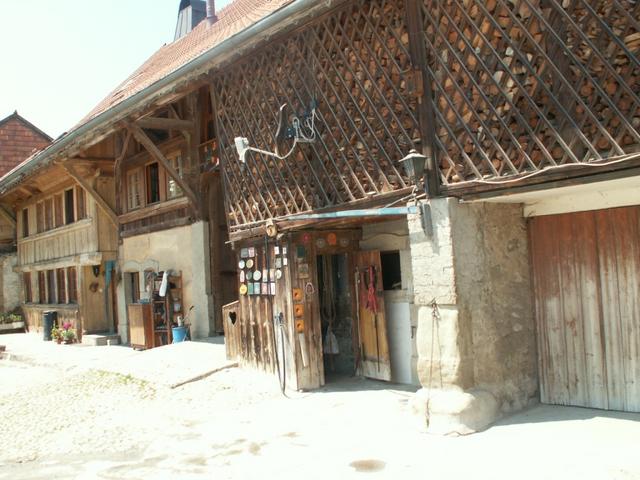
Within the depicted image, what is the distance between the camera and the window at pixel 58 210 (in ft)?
63.0

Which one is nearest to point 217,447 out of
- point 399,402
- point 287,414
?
point 287,414

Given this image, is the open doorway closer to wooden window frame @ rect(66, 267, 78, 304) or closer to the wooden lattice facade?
the wooden lattice facade

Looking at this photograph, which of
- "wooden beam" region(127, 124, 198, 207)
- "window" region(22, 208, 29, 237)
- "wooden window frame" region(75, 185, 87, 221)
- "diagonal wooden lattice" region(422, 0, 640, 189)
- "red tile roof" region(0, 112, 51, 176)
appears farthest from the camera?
"red tile roof" region(0, 112, 51, 176)

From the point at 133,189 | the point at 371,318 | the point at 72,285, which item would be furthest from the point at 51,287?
the point at 371,318

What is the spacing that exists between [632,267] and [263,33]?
526cm

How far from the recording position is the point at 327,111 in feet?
25.6

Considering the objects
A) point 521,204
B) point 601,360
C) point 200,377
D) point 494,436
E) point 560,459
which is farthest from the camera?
point 200,377

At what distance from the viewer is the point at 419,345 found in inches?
262

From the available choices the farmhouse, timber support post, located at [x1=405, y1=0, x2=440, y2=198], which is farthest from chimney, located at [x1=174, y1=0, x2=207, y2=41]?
timber support post, located at [x1=405, y1=0, x2=440, y2=198]

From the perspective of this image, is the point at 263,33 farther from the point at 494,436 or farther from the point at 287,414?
the point at 494,436

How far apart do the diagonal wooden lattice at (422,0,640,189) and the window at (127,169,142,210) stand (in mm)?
10528

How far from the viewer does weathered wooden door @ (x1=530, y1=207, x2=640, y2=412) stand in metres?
6.24

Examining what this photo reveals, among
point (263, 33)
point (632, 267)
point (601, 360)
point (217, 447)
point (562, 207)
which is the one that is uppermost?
point (263, 33)

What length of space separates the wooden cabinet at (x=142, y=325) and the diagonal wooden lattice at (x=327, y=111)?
5032 millimetres
